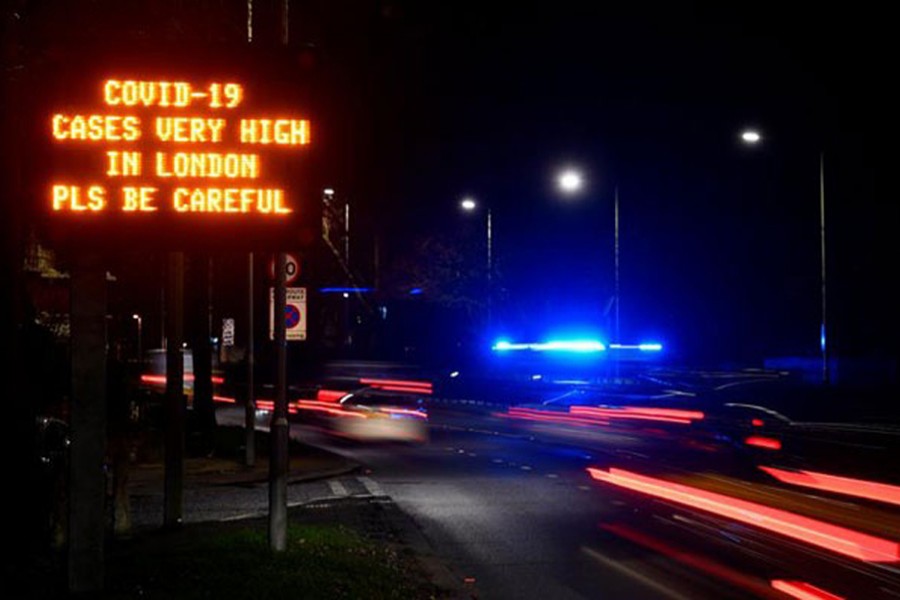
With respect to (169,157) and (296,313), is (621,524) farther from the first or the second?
(169,157)

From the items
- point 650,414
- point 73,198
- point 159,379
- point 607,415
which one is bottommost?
point 607,415

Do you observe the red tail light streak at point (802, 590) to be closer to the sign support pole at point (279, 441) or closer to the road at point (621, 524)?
the road at point (621, 524)

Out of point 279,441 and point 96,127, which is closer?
point 96,127

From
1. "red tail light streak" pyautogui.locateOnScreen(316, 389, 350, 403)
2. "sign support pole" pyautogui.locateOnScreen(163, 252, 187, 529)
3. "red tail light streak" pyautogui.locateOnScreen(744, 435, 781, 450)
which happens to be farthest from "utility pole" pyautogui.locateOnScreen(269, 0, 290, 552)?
"red tail light streak" pyautogui.locateOnScreen(316, 389, 350, 403)

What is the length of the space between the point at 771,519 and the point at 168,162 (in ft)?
29.8

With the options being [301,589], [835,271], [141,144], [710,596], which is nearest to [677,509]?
[710,596]

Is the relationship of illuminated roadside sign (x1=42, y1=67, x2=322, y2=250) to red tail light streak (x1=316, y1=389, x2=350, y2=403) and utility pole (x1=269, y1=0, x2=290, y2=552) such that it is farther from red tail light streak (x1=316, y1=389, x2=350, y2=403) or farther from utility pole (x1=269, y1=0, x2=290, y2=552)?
red tail light streak (x1=316, y1=389, x2=350, y2=403)

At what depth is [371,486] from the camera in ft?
68.2

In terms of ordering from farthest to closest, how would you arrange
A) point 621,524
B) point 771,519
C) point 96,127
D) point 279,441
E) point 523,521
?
1. point 523,521
2. point 621,524
3. point 771,519
4. point 279,441
5. point 96,127

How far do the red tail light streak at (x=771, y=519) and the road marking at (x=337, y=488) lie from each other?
15.5 feet

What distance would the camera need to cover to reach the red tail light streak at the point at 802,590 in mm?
10258

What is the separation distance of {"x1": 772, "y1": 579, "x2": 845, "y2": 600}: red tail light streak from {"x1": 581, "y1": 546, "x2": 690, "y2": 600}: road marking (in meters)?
0.98

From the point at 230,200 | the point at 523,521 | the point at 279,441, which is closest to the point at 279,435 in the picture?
the point at 279,441

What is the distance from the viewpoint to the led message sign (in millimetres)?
9430
